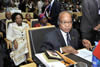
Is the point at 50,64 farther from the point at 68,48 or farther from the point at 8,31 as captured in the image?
the point at 8,31

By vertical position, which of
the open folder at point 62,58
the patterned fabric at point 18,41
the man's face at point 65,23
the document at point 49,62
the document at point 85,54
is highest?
the man's face at point 65,23

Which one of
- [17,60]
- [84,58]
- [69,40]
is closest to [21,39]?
[17,60]

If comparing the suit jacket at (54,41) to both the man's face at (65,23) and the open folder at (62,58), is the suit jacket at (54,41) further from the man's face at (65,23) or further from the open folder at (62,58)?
the open folder at (62,58)

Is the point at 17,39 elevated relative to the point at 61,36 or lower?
lower

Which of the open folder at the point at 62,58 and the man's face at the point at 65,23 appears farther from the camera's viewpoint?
the man's face at the point at 65,23

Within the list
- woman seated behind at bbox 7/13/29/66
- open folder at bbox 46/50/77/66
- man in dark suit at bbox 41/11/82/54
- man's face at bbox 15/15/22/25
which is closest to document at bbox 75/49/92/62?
man in dark suit at bbox 41/11/82/54

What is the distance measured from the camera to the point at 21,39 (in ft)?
9.26

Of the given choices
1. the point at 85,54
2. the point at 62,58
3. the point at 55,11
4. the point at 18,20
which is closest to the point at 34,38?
the point at 85,54

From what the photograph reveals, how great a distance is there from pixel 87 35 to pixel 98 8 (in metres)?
0.44

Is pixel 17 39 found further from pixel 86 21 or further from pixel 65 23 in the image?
pixel 65 23

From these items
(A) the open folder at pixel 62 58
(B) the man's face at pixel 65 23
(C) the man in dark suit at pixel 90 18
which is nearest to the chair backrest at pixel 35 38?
(B) the man's face at pixel 65 23

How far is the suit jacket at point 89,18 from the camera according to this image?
2.16m

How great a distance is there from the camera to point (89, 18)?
2221 mm

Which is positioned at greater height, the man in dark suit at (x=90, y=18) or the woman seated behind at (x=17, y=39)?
the man in dark suit at (x=90, y=18)
